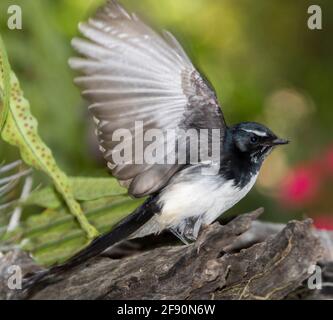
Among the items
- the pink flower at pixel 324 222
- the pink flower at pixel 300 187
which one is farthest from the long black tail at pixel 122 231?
the pink flower at pixel 300 187

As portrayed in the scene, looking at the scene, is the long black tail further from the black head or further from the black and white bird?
the black head

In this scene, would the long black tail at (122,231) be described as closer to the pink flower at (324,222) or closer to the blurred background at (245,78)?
the blurred background at (245,78)

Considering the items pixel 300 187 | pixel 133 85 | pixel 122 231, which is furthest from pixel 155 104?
pixel 300 187

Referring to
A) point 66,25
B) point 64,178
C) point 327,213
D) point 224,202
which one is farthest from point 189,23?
point 224,202

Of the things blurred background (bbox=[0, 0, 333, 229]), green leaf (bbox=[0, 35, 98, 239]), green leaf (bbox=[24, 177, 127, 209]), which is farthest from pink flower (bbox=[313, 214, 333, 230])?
green leaf (bbox=[0, 35, 98, 239])

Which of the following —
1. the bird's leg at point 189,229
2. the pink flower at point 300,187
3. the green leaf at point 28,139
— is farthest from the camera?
the pink flower at point 300,187

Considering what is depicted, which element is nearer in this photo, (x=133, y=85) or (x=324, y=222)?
(x=133, y=85)

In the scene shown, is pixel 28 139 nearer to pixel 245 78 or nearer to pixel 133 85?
pixel 133 85
